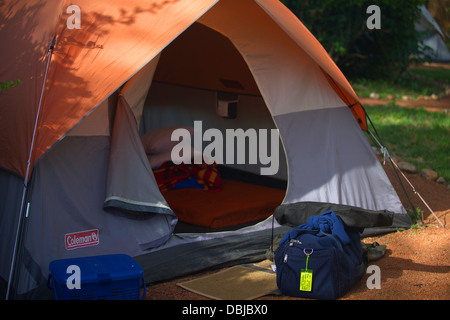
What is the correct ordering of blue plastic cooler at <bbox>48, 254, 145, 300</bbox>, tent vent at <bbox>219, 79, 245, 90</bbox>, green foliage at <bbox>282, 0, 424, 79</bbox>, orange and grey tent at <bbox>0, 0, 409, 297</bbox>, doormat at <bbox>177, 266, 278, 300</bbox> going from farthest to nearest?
green foliage at <bbox>282, 0, 424, 79</bbox>, tent vent at <bbox>219, 79, 245, 90</bbox>, doormat at <bbox>177, 266, 278, 300</bbox>, orange and grey tent at <bbox>0, 0, 409, 297</bbox>, blue plastic cooler at <bbox>48, 254, 145, 300</bbox>

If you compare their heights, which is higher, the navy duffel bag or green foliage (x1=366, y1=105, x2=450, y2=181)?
green foliage (x1=366, y1=105, x2=450, y2=181)

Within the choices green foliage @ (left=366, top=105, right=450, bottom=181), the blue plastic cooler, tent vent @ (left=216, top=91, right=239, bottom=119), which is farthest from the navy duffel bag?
green foliage @ (left=366, top=105, right=450, bottom=181)

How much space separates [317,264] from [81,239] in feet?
5.02

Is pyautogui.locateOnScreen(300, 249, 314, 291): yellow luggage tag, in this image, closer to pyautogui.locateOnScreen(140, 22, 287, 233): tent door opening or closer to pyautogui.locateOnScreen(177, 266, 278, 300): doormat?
pyautogui.locateOnScreen(177, 266, 278, 300): doormat

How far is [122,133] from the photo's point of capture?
4.21 m

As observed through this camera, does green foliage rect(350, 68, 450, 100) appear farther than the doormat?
Yes

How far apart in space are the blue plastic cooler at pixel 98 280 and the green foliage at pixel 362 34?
8.03m

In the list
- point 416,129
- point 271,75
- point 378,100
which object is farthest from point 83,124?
point 378,100

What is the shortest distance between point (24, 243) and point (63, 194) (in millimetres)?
415

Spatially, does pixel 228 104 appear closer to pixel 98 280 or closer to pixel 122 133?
pixel 122 133

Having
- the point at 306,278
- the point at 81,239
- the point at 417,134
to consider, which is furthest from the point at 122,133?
the point at 417,134

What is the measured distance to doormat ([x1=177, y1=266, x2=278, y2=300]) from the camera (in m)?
3.86

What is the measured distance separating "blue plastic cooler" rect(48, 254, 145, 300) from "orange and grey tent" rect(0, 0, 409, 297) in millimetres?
351
